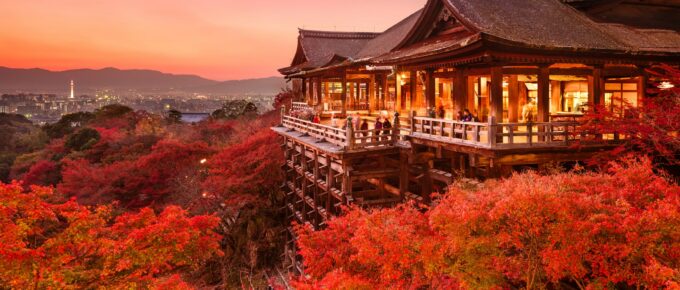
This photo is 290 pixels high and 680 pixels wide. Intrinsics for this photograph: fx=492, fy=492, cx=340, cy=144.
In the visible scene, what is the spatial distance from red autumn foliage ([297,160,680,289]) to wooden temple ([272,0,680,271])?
3.63 meters

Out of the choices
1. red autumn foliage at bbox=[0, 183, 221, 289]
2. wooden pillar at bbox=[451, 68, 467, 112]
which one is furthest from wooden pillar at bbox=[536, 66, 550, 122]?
red autumn foliage at bbox=[0, 183, 221, 289]

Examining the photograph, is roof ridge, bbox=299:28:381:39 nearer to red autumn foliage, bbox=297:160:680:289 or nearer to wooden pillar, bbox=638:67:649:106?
wooden pillar, bbox=638:67:649:106

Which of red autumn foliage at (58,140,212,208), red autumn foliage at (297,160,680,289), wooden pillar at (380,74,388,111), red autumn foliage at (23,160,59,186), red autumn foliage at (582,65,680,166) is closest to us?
red autumn foliage at (297,160,680,289)

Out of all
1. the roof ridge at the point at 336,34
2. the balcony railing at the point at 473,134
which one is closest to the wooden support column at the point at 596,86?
the balcony railing at the point at 473,134

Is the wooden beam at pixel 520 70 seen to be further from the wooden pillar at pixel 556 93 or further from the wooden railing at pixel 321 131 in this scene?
the wooden railing at pixel 321 131

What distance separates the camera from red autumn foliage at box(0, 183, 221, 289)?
1213 centimetres

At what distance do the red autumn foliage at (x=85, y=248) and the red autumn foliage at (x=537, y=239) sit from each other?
19.1ft

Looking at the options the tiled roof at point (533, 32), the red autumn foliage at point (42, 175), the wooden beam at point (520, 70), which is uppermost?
the tiled roof at point (533, 32)

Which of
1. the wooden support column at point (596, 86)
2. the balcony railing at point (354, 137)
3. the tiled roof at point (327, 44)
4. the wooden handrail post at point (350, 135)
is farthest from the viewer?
the tiled roof at point (327, 44)

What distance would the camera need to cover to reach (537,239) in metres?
8.98

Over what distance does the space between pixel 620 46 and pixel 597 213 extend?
945 cm

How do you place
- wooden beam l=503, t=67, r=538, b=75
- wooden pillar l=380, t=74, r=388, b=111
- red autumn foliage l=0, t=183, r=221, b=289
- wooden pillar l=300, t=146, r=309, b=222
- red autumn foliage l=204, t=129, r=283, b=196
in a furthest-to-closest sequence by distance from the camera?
wooden pillar l=380, t=74, r=388, b=111, red autumn foliage l=204, t=129, r=283, b=196, wooden pillar l=300, t=146, r=309, b=222, wooden beam l=503, t=67, r=538, b=75, red autumn foliage l=0, t=183, r=221, b=289

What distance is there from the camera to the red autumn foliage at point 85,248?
12.1 metres

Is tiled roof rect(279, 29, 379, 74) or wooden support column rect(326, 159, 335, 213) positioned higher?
tiled roof rect(279, 29, 379, 74)
